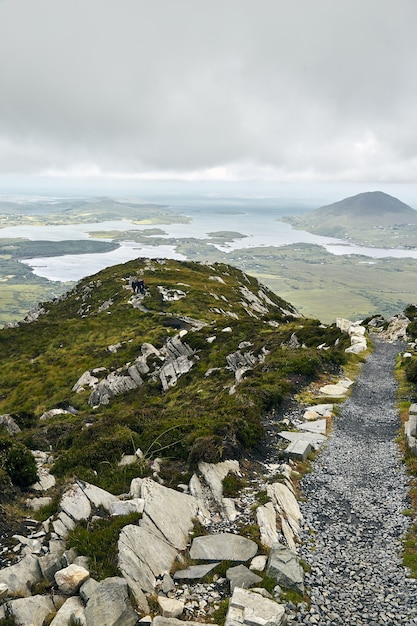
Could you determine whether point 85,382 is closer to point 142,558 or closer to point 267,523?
point 267,523

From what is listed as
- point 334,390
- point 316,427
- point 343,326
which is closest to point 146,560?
point 316,427

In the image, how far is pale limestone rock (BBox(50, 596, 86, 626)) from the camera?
915cm

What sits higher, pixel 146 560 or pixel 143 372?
pixel 146 560

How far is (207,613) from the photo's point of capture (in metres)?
10.0

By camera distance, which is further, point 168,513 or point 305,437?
point 305,437

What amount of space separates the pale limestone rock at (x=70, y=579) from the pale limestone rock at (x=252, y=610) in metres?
3.93

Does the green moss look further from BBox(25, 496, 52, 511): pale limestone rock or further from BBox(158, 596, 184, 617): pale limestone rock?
BBox(25, 496, 52, 511): pale limestone rock

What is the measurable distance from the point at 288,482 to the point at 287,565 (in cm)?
547

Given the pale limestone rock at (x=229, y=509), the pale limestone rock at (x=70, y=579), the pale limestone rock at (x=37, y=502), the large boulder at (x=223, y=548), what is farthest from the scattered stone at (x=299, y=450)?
the pale limestone rock at (x=70, y=579)

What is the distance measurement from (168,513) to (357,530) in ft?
23.4

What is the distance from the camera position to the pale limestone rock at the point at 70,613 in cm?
915

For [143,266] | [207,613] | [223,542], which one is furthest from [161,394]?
[143,266]

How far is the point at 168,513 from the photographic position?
1353 centimetres

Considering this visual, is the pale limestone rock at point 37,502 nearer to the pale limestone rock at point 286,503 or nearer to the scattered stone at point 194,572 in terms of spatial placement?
the scattered stone at point 194,572
